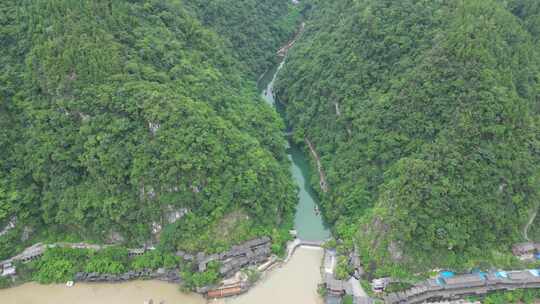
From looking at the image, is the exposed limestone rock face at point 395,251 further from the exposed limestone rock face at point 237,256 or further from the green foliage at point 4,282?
the green foliage at point 4,282

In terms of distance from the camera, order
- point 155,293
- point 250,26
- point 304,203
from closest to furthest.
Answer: point 155,293, point 304,203, point 250,26

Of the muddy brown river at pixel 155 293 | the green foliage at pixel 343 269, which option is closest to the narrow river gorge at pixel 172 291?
the muddy brown river at pixel 155 293

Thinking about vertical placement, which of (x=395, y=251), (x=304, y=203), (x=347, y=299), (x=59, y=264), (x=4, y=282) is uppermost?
(x=395, y=251)

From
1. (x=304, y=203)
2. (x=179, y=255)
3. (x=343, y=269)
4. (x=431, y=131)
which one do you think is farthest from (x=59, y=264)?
(x=431, y=131)

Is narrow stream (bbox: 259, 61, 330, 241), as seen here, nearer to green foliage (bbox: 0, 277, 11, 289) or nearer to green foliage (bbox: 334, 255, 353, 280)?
green foliage (bbox: 334, 255, 353, 280)

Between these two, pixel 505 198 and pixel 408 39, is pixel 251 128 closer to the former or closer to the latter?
pixel 408 39

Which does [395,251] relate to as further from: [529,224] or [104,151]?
[104,151]

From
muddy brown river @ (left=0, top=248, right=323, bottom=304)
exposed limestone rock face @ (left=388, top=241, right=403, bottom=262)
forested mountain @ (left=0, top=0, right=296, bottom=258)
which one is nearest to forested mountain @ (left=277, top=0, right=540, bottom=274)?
exposed limestone rock face @ (left=388, top=241, right=403, bottom=262)
